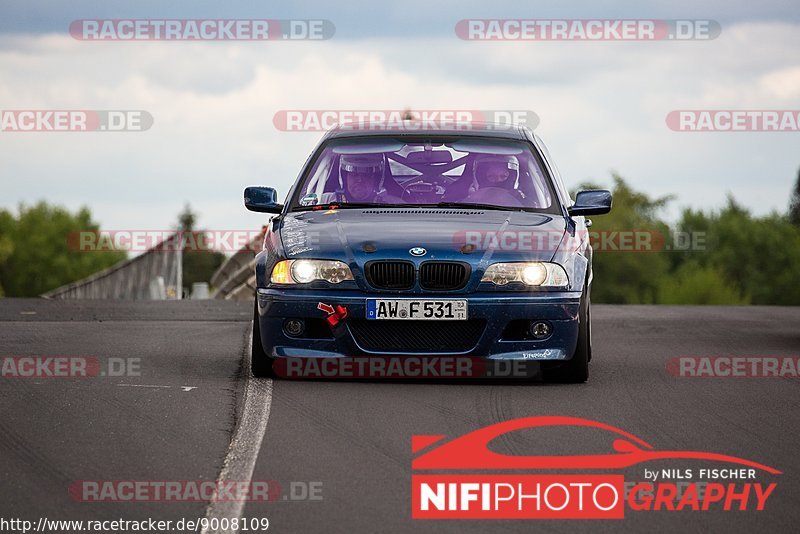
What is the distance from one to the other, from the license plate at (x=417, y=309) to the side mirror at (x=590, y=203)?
167cm

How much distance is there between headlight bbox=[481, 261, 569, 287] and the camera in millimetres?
8812

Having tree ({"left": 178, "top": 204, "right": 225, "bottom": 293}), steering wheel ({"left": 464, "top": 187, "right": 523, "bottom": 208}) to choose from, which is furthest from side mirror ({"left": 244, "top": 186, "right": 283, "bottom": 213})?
tree ({"left": 178, "top": 204, "right": 225, "bottom": 293})

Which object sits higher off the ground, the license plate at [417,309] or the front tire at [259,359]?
the license plate at [417,309]

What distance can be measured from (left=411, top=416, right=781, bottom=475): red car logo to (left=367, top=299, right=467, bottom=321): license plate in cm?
180

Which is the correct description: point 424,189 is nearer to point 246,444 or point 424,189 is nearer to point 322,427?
point 322,427

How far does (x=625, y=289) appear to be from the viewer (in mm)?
125562

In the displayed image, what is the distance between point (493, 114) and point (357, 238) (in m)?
7.20

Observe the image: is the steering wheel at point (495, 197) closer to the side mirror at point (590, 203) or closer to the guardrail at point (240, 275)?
the side mirror at point (590, 203)

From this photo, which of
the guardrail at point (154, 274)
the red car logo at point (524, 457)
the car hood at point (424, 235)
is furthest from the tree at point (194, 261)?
the red car logo at point (524, 457)

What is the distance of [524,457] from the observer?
6.32m

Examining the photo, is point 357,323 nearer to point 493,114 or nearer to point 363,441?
point 363,441

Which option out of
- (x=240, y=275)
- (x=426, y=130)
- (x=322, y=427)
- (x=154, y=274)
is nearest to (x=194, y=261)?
(x=154, y=274)

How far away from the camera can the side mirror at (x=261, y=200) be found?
10.2 meters

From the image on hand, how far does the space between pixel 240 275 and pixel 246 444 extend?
800 inches
